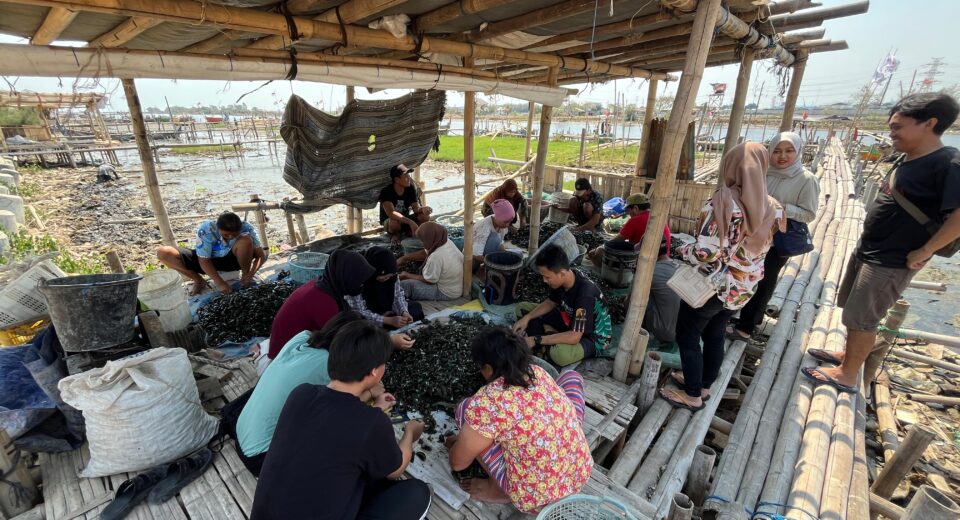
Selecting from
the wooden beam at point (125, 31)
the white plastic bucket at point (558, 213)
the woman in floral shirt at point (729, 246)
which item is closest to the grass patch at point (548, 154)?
the white plastic bucket at point (558, 213)

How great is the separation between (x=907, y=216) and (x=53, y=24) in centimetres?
470

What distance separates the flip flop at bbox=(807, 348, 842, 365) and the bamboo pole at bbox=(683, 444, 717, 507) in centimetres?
177

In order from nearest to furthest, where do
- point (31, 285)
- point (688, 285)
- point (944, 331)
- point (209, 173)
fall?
point (688, 285) < point (31, 285) < point (944, 331) < point (209, 173)

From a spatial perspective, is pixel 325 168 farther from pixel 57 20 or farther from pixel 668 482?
pixel 668 482

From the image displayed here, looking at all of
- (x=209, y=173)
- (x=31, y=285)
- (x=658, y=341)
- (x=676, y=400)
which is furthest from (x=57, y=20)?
(x=209, y=173)

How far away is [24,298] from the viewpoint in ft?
8.81

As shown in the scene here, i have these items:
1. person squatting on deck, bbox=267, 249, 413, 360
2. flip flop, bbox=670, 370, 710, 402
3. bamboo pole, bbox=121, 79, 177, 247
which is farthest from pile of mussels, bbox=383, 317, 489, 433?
bamboo pole, bbox=121, 79, 177, 247

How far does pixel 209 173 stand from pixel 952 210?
24308 mm

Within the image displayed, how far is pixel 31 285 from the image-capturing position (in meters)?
2.67

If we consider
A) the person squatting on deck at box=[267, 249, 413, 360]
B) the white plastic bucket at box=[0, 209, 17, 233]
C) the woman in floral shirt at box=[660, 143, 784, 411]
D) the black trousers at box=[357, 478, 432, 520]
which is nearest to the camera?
the black trousers at box=[357, 478, 432, 520]

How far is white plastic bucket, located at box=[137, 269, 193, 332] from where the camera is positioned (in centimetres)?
312

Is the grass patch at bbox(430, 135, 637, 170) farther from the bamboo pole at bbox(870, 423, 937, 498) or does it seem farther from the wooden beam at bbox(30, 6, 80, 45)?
the wooden beam at bbox(30, 6, 80, 45)

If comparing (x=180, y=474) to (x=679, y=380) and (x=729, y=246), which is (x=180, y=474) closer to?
(x=679, y=380)

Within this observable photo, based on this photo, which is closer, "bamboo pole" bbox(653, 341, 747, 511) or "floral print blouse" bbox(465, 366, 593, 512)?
"floral print blouse" bbox(465, 366, 593, 512)
